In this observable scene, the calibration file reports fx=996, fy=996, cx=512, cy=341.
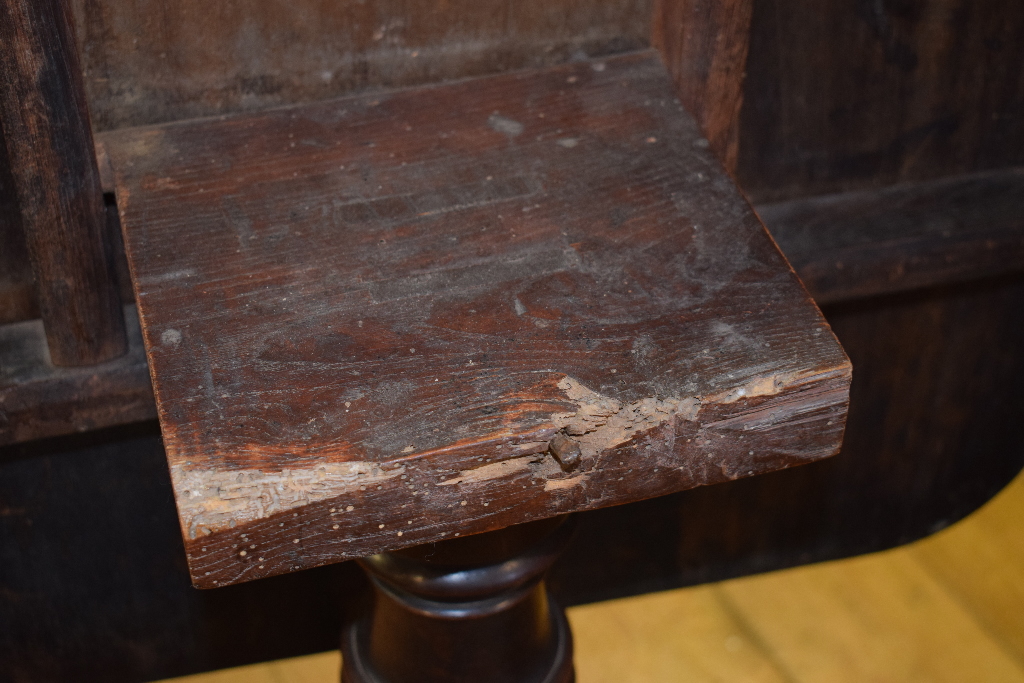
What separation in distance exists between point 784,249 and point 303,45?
28.6 inches

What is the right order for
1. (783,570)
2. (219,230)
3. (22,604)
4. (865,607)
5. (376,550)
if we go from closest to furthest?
(376,550) → (219,230) → (22,604) → (865,607) → (783,570)

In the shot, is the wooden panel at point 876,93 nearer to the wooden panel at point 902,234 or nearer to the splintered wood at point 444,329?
the wooden panel at point 902,234

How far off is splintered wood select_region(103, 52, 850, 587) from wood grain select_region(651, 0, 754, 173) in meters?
0.16

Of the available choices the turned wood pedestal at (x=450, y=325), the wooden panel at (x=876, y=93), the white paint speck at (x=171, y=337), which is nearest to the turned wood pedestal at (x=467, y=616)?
the turned wood pedestal at (x=450, y=325)

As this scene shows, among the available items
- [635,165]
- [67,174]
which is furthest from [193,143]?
[635,165]

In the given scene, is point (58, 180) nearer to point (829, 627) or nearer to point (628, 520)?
point (628, 520)

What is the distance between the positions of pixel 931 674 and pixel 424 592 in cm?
94

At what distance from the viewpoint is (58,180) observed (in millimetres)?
1059

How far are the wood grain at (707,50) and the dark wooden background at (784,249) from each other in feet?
0.14

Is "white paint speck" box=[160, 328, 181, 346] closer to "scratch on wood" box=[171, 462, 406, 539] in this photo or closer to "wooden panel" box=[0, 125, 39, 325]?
"scratch on wood" box=[171, 462, 406, 539]

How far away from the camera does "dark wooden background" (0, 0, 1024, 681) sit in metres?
1.12

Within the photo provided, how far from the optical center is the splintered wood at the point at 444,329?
2.75 feet

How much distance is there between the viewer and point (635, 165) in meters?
1.06

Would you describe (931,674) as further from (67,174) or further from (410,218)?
(67,174)
